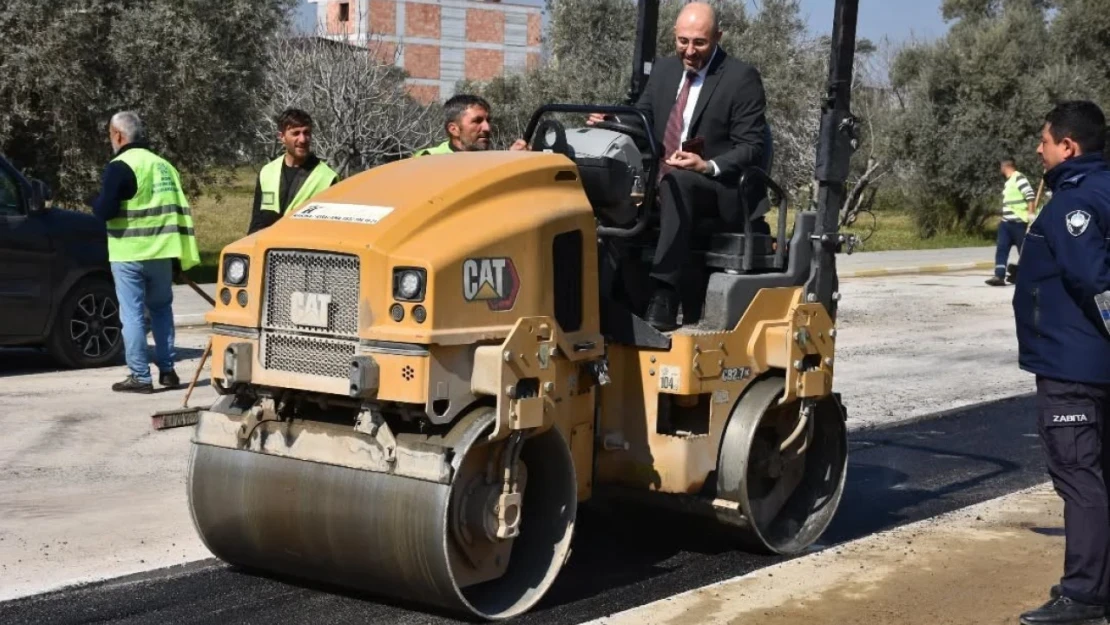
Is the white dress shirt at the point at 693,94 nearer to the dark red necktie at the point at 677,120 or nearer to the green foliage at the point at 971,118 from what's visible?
the dark red necktie at the point at 677,120

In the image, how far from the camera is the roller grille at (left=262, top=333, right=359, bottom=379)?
18.5 ft

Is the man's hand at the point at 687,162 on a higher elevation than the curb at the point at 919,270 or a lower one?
higher

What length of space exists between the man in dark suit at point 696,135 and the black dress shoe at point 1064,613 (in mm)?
1916

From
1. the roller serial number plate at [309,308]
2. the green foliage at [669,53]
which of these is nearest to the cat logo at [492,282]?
the roller serial number plate at [309,308]

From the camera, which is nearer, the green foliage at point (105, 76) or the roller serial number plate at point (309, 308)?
the roller serial number plate at point (309, 308)

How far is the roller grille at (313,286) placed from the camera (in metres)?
5.62

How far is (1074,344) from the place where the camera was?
19.3 ft

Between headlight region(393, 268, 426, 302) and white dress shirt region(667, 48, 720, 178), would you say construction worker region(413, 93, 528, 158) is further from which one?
headlight region(393, 268, 426, 302)

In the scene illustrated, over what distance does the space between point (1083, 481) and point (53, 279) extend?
8.46m

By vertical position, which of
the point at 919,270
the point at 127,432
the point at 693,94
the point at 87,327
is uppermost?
the point at 693,94

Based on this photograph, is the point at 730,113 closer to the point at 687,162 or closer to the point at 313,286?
the point at 687,162

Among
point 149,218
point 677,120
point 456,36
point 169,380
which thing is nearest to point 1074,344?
point 677,120

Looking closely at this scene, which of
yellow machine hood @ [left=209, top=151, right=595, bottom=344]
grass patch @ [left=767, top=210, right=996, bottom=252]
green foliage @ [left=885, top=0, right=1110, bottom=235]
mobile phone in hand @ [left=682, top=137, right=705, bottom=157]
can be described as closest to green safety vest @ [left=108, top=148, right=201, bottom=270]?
yellow machine hood @ [left=209, top=151, right=595, bottom=344]

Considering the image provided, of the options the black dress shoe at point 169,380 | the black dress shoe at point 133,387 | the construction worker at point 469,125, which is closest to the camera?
the construction worker at point 469,125
